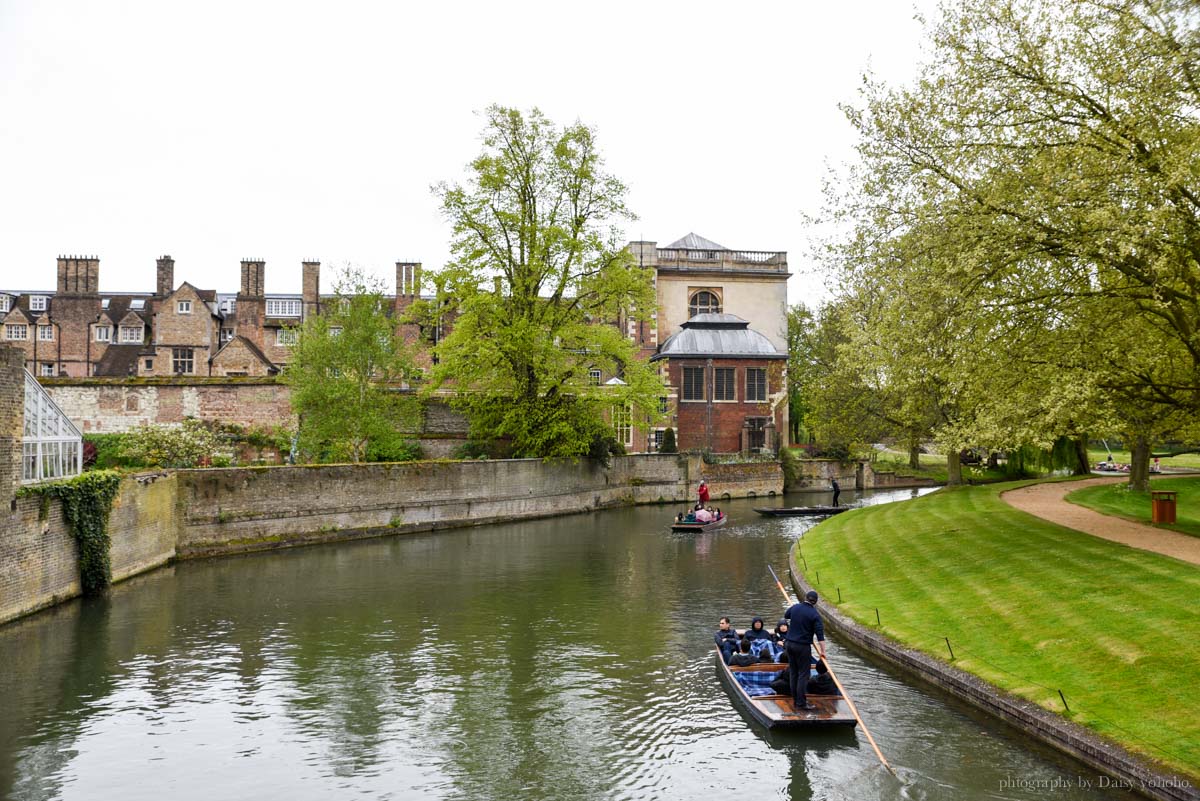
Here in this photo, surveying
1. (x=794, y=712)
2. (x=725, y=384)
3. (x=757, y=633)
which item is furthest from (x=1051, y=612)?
(x=725, y=384)

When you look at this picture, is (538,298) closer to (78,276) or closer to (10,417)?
(10,417)

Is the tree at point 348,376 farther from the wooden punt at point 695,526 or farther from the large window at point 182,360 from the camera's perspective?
the large window at point 182,360

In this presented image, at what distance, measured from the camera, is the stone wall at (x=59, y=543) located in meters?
17.3

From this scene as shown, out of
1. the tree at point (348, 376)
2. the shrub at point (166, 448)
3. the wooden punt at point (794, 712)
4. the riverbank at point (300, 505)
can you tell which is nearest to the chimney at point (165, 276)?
the tree at point (348, 376)

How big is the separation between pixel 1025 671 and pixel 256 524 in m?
22.8

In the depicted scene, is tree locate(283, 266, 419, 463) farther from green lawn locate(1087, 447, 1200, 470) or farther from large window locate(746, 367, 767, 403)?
green lawn locate(1087, 447, 1200, 470)

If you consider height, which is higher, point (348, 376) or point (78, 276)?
point (78, 276)

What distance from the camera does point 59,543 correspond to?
760 inches

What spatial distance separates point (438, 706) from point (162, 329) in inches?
1936

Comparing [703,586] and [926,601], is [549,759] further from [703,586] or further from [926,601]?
[703,586]

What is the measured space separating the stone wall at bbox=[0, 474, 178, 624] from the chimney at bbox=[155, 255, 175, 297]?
1489 inches

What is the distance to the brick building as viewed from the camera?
54750mm

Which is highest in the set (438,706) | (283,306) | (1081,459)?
(283,306)

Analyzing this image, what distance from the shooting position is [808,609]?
12.1 metres
